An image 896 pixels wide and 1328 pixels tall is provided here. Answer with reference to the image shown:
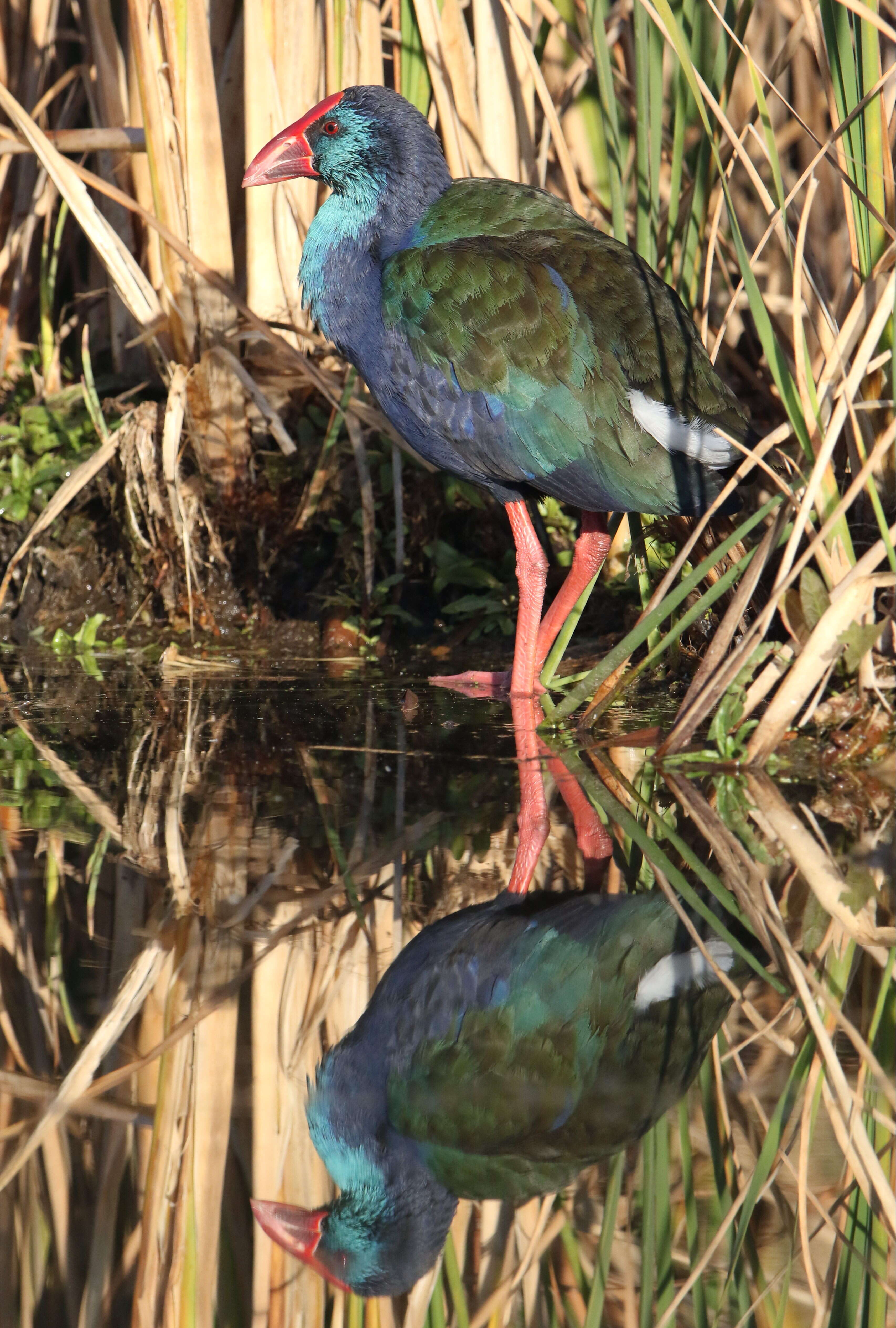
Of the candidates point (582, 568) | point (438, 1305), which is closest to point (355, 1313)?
point (438, 1305)

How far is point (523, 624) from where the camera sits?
3088 millimetres

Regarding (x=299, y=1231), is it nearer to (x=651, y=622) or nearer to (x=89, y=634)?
(x=651, y=622)

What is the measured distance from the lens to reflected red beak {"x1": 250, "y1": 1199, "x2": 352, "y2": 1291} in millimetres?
1265

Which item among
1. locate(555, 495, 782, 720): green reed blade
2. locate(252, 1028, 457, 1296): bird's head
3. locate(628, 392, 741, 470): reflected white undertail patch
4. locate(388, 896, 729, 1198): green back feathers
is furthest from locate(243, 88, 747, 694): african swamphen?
locate(252, 1028, 457, 1296): bird's head

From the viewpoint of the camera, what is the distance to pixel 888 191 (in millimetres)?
2738

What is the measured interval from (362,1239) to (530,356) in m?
1.88

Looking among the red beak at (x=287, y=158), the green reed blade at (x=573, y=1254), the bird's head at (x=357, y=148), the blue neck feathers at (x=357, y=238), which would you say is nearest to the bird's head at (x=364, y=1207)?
the green reed blade at (x=573, y=1254)

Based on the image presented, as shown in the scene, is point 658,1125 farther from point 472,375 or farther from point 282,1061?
point 472,375

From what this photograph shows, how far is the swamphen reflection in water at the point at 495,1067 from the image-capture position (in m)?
1.35

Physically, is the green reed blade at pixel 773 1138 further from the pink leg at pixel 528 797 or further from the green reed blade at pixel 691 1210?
the pink leg at pixel 528 797

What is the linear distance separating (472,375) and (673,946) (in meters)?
1.44

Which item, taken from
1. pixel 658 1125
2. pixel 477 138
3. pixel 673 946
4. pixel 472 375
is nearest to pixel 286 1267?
pixel 658 1125

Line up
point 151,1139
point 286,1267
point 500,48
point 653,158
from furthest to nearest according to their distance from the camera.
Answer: point 500,48
point 653,158
point 151,1139
point 286,1267

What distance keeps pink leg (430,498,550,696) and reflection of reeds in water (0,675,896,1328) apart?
1.15 m
